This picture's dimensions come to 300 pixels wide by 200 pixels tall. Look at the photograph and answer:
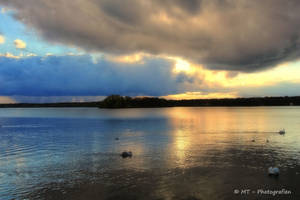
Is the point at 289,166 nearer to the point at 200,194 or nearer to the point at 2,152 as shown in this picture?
the point at 200,194

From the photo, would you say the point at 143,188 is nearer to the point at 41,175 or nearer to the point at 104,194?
the point at 104,194

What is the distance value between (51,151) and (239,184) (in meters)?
24.4

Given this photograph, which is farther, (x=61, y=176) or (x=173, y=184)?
(x=61, y=176)

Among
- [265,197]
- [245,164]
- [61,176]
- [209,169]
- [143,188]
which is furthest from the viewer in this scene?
[245,164]

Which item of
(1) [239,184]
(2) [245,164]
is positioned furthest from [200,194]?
(2) [245,164]

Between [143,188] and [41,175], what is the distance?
961 cm

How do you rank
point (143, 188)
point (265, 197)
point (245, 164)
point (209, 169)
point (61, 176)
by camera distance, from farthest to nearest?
point (245, 164)
point (209, 169)
point (61, 176)
point (143, 188)
point (265, 197)

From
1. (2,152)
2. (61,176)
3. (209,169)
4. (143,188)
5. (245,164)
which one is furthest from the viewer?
(2,152)

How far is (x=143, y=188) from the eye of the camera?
1764 centimetres

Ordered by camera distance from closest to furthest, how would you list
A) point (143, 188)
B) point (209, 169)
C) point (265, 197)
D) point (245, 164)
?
point (265, 197) → point (143, 188) → point (209, 169) → point (245, 164)

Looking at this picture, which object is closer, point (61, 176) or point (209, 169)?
point (61, 176)

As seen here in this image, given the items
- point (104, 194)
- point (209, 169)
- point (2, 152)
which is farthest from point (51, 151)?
point (209, 169)

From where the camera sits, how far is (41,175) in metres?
21.2

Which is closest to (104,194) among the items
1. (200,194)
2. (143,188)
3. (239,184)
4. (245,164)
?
(143,188)
